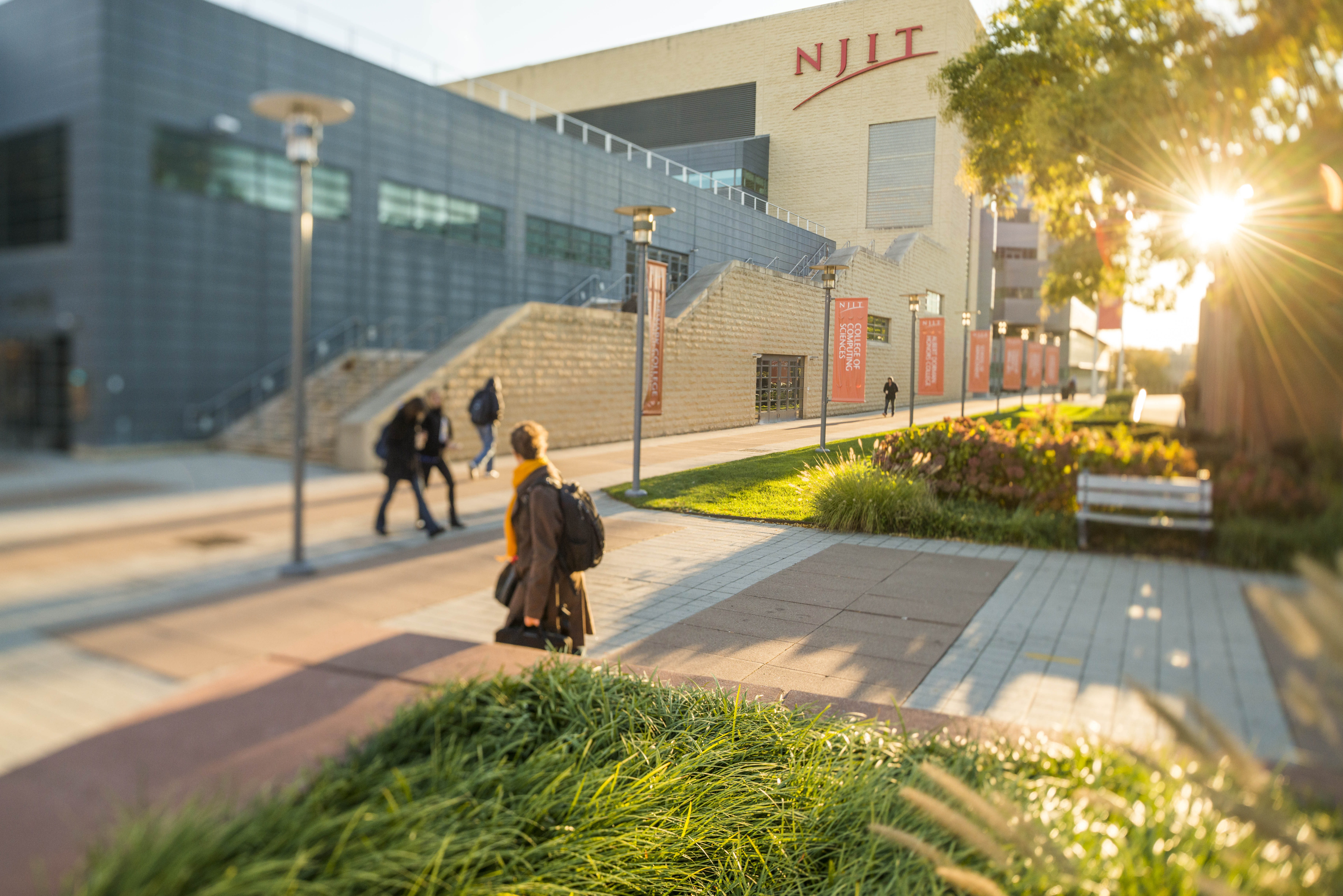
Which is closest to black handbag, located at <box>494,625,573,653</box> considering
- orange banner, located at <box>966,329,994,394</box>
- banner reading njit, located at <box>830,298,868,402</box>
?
banner reading njit, located at <box>830,298,868,402</box>

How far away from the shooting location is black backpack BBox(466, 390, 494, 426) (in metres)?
2.73

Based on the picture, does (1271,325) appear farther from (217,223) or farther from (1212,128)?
(217,223)

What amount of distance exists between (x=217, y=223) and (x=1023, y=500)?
5.89 ft

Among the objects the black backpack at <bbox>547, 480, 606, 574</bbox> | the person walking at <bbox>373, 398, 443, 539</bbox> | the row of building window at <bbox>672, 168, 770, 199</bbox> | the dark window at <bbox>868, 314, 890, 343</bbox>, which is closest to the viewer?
the person walking at <bbox>373, 398, 443, 539</bbox>

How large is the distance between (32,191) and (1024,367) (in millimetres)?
6499

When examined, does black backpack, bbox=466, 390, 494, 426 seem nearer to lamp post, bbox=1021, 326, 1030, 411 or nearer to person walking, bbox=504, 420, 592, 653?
person walking, bbox=504, 420, 592, 653

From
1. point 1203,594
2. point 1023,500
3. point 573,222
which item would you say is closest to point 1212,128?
point 1203,594

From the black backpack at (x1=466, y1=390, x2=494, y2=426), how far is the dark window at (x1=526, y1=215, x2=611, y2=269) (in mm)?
540

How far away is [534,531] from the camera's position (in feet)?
11.9

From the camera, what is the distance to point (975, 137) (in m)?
10.5

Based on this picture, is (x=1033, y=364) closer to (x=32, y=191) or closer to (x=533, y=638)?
(x=533, y=638)

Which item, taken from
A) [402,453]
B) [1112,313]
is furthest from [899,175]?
[402,453]

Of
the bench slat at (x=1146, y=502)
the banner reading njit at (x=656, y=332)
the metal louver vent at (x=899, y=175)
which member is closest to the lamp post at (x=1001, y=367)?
the metal louver vent at (x=899, y=175)

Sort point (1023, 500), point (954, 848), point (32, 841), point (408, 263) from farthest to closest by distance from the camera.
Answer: point (954, 848) → point (1023, 500) → point (408, 263) → point (32, 841)
